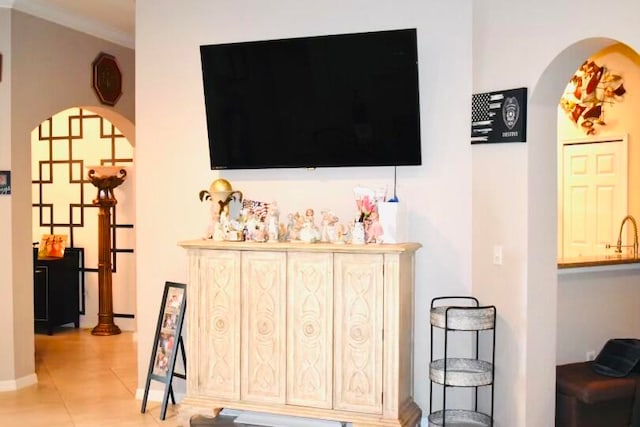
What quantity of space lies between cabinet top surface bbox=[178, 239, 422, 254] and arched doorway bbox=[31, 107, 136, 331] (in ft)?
11.0

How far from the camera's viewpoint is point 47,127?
775 centimetres

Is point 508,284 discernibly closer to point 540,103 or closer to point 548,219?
point 548,219

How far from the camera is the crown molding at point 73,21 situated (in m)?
5.33

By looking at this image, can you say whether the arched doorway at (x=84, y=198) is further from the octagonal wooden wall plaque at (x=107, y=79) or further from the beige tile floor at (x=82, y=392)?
the octagonal wooden wall plaque at (x=107, y=79)

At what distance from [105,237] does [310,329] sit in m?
3.77

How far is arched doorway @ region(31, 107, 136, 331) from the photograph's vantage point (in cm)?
747

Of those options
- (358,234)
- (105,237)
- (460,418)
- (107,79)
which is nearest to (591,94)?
(358,234)

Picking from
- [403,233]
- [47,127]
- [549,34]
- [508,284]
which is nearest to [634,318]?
[508,284]

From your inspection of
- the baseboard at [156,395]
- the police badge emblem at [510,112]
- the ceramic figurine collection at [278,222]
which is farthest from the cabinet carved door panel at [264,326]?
the police badge emblem at [510,112]

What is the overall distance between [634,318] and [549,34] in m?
2.07

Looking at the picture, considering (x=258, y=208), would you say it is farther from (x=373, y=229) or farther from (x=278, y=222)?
(x=373, y=229)

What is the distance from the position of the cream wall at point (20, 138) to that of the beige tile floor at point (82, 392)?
34cm

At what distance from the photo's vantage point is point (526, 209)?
379 centimetres

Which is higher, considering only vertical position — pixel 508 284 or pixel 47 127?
pixel 47 127
